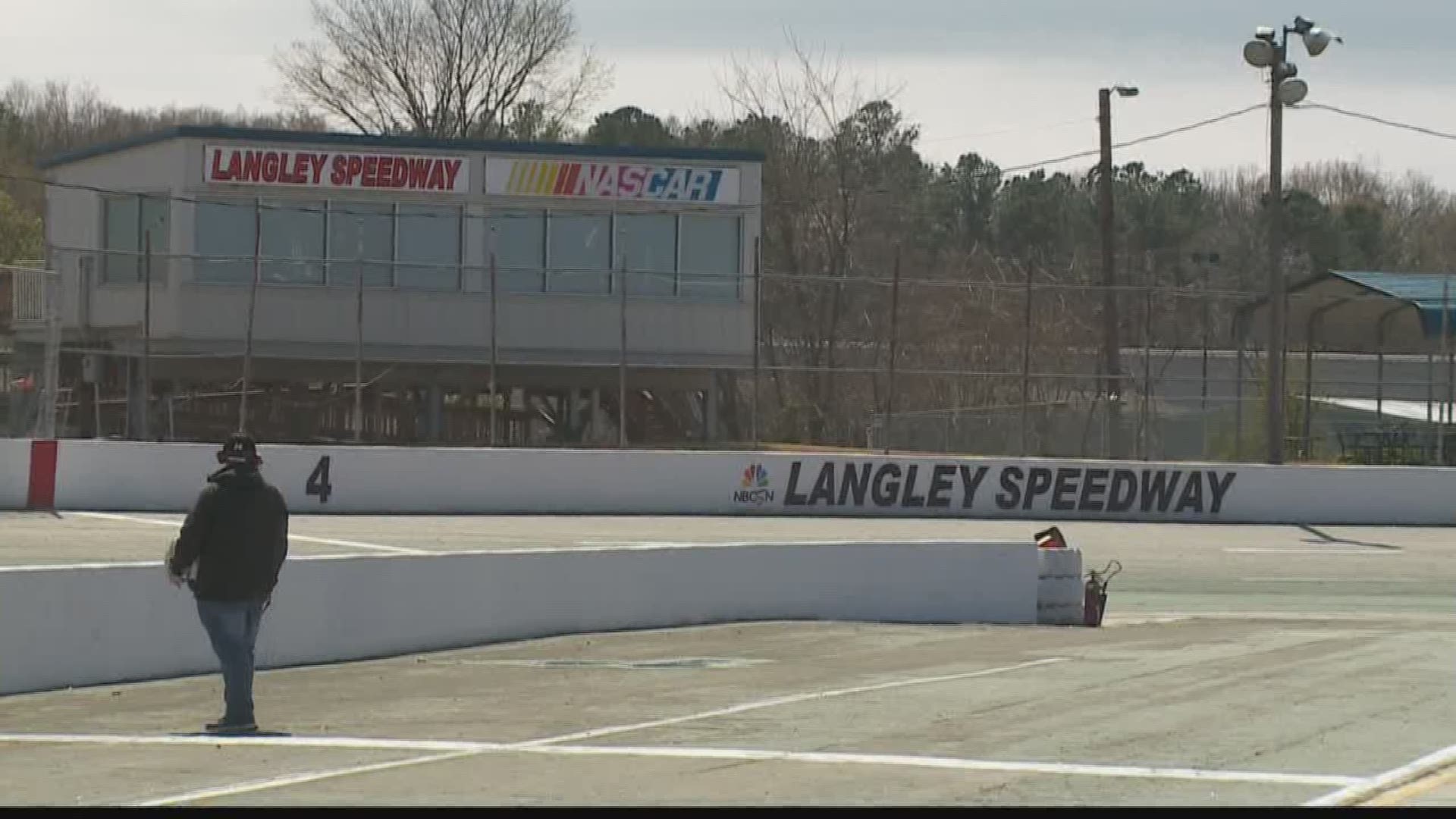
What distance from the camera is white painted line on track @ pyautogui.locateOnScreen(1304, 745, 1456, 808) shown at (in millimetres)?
9727

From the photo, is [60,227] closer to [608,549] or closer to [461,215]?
[461,215]

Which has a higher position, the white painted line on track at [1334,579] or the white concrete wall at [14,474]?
the white concrete wall at [14,474]

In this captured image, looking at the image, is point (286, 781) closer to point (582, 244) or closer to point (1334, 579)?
point (1334, 579)

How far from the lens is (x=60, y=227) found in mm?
47562

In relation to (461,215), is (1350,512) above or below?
below

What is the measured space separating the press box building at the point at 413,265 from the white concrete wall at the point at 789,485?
9.24 meters

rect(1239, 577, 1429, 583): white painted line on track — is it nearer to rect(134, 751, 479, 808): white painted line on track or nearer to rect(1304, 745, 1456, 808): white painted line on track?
rect(1304, 745, 1456, 808): white painted line on track

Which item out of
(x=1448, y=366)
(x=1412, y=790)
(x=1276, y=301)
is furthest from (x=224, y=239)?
(x=1412, y=790)

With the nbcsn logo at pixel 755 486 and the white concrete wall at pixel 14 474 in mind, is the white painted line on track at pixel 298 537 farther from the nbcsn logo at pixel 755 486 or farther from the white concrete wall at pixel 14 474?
the nbcsn logo at pixel 755 486

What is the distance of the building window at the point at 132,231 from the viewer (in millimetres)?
43188

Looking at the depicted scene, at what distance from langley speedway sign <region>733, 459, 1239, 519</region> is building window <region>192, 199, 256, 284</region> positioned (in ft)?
45.2

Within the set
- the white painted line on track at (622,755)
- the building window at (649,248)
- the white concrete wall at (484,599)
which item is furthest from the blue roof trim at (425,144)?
the white painted line on track at (622,755)
